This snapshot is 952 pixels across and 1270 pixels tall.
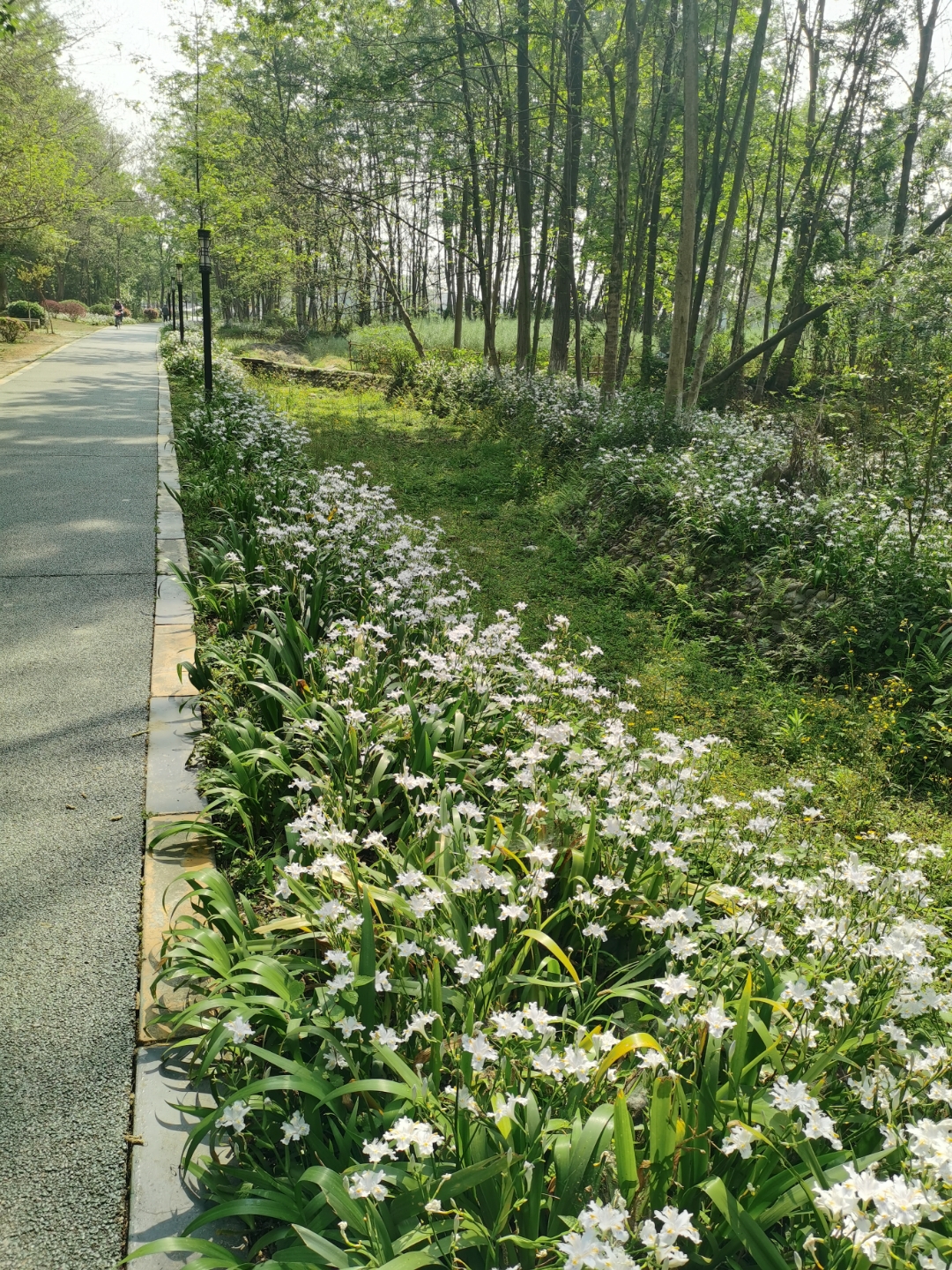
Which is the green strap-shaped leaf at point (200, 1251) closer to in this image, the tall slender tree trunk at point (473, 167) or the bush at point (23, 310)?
the tall slender tree trunk at point (473, 167)

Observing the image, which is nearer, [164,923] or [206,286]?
[164,923]

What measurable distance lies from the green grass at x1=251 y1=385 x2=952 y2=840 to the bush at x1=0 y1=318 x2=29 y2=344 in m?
13.8

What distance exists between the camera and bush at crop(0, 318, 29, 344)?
20094mm

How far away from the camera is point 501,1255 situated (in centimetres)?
149

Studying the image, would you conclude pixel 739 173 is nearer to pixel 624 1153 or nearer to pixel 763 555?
pixel 763 555

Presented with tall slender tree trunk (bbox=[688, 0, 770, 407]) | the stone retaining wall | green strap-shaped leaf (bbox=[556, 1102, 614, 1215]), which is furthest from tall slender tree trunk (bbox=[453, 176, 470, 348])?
green strap-shaped leaf (bbox=[556, 1102, 614, 1215])

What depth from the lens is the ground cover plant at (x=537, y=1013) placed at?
1.43 m

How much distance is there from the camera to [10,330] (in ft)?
66.9

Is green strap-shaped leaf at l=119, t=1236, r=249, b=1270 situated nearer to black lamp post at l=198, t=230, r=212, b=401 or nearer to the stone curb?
the stone curb

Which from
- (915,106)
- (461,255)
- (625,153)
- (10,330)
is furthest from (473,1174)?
(10,330)

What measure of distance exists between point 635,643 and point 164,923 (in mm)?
4168

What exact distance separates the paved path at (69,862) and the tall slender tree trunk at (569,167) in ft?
32.7

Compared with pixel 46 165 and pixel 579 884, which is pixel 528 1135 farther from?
pixel 46 165

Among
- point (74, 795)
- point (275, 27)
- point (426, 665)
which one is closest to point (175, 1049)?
point (74, 795)
